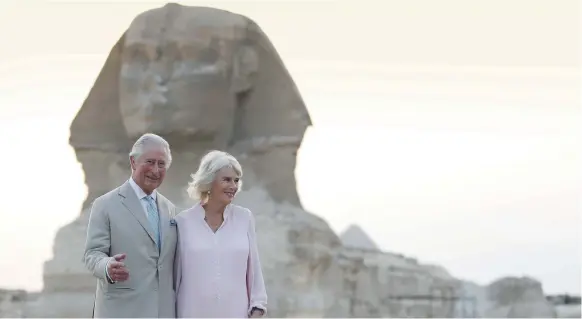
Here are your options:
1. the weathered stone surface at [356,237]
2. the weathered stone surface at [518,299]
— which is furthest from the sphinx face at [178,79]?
the weathered stone surface at [356,237]

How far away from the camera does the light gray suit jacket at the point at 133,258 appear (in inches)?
231

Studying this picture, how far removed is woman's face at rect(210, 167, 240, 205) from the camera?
5.86 meters

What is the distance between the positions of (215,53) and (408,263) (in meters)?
12.7

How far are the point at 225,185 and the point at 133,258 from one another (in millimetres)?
563

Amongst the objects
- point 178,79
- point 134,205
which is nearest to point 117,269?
point 134,205

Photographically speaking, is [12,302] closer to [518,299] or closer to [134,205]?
[518,299]

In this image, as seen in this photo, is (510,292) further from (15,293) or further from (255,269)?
(255,269)

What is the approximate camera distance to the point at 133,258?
587 cm

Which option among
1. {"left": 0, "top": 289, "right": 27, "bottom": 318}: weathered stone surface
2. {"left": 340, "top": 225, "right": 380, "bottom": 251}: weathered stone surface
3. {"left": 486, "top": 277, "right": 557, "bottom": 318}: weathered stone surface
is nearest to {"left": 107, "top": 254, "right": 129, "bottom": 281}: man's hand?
{"left": 0, "top": 289, "right": 27, "bottom": 318}: weathered stone surface

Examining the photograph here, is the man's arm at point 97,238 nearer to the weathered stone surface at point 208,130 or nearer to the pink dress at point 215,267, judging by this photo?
the pink dress at point 215,267

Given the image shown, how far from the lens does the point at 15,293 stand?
23.2m

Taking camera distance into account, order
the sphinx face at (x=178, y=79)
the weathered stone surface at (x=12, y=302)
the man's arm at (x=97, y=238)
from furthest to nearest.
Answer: the weathered stone surface at (x=12, y=302) < the sphinx face at (x=178, y=79) < the man's arm at (x=97, y=238)

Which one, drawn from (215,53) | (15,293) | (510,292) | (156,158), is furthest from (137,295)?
(510,292)

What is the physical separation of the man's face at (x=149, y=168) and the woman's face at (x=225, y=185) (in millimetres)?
269
